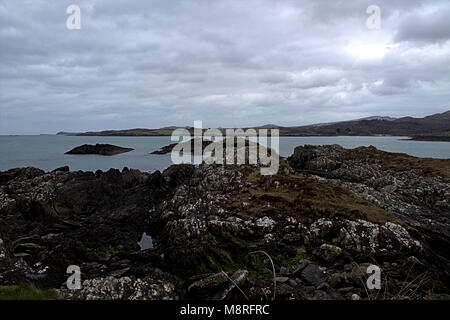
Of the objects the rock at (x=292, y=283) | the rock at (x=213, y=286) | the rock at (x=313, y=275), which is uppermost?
the rock at (x=213, y=286)

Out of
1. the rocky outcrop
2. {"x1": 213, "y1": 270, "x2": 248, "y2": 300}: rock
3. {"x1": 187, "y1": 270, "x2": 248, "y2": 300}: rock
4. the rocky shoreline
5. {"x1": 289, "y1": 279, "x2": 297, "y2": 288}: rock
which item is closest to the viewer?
{"x1": 213, "y1": 270, "x2": 248, "y2": 300}: rock

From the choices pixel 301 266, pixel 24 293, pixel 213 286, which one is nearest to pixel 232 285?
pixel 213 286

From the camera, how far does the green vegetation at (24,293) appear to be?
9.16 metres

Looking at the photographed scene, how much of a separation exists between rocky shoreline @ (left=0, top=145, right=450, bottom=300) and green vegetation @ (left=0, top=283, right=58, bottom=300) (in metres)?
0.61

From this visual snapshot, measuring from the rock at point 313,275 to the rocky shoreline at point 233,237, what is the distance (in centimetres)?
7

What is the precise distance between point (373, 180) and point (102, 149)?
78936mm

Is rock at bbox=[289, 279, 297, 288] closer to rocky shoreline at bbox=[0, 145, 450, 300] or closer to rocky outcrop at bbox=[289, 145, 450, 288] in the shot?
rocky shoreline at bbox=[0, 145, 450, 300]

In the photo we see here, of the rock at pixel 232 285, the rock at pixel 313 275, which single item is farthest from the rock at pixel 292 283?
the rock at pixel 232 285

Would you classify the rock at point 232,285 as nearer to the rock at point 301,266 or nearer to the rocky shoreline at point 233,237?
the rocky shoreline at point 233,237

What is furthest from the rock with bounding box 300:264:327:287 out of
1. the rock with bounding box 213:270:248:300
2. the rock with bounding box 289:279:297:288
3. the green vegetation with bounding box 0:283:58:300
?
the green vegetation with bounding box 0:283:58:300

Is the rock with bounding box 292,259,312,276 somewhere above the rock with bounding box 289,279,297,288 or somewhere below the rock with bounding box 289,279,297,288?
above

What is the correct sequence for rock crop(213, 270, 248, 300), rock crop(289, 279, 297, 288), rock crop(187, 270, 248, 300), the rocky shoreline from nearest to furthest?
rock crop(213, 270, 248, 300) → rock crop(187, 270, 248, 300) → the rocky shoreline → rock crop(289, 279, 297, 288)

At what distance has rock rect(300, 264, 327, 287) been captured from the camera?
12.8 meters
